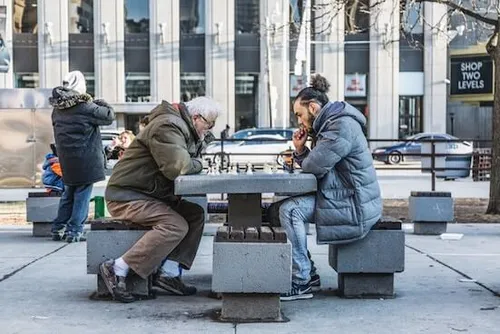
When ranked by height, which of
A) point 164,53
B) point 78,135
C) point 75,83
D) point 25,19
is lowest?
point 78,135

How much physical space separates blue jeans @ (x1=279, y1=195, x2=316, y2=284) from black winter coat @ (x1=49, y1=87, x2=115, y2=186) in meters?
3.45

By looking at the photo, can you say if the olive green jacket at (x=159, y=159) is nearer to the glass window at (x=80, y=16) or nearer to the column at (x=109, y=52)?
the column at (x=109, y=52)

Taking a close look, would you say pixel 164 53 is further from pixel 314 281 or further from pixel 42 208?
pixel 314 281

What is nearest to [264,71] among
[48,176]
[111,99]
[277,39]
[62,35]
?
[277,39]

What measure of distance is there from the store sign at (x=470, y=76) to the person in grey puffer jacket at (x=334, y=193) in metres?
38.7

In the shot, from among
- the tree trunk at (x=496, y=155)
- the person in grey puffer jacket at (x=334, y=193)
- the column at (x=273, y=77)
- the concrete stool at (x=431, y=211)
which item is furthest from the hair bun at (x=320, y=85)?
the column at (x=273, y=77)

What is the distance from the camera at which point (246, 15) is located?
44344 mm

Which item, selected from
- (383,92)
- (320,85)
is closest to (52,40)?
(383,92)

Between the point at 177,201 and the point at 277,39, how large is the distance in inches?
1503

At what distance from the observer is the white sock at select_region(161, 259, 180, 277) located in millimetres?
6109

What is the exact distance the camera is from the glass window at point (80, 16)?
1742 inches

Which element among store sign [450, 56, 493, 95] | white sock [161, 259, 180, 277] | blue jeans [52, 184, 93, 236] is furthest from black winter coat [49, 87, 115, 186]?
store sign [450, 56, 493, 95]

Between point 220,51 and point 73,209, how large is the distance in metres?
35.6

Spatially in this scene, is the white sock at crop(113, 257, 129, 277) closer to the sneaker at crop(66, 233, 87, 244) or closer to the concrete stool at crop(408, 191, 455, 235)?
the sneaker at crop(66, 233, 87, 244)
